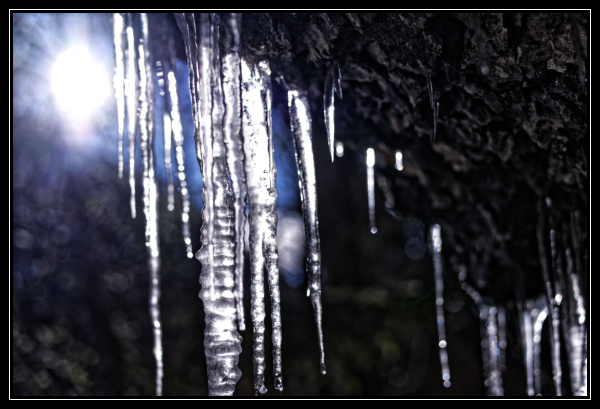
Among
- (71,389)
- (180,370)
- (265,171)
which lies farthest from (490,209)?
(71,389)

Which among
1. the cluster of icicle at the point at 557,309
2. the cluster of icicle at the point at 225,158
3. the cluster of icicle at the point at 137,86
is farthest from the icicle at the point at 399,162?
the cluster of icicle at the point at 137,86

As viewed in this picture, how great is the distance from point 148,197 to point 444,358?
12.3 feet

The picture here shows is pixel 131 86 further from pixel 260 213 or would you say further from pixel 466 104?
pixel 466 104

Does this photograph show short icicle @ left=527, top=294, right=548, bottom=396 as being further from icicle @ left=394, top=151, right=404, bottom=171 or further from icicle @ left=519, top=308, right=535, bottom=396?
icicle @ left=394, top=151, right=404, bottom=171

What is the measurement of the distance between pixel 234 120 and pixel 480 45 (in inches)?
29.9

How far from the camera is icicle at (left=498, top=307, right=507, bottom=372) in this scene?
2234 millimetres

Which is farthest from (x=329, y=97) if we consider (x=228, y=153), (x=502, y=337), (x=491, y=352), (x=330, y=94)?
(x=491, y=352)

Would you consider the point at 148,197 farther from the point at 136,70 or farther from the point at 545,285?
the point at 545,285

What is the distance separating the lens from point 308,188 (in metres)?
1.33

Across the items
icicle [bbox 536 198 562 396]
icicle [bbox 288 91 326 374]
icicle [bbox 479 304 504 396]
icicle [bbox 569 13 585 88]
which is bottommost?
icicle [bbox 479 304 504 396]

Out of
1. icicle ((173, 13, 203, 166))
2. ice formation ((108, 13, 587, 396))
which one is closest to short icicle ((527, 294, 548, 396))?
ice formation ((108, 13, 587, 396))

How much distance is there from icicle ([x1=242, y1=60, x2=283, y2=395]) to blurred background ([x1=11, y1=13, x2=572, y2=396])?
2320mm

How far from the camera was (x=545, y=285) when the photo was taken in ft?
5.72

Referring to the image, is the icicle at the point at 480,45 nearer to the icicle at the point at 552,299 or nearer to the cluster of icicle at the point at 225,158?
the cluster of icicle at the point at 225,158
